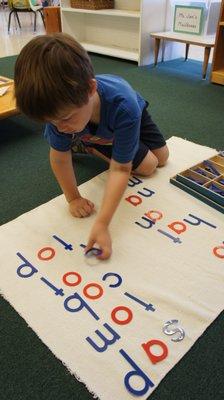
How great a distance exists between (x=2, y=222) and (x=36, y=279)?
26 cm

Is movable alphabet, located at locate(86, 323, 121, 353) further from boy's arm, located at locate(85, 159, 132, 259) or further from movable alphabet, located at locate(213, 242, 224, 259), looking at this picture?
movable alphabet, located at locate(213, 242, 224, 259)

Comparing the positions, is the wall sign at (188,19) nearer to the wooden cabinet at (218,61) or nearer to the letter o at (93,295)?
the wooden cabinet at (218,61)

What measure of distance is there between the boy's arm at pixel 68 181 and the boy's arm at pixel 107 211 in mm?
150

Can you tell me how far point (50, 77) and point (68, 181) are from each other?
16.2 inches

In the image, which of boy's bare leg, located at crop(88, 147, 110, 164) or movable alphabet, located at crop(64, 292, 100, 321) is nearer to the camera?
movable alphabet, located at crop(64, 292, 100, 321)

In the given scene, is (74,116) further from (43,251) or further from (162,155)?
(162,155)

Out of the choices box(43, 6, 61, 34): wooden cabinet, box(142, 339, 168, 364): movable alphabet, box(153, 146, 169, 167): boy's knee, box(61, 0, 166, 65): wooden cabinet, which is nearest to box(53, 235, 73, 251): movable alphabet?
box(142, 339, 168, 364): movable alphabet

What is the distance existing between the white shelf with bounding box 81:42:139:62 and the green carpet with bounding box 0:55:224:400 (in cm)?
5

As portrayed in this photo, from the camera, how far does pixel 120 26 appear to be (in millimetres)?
2701

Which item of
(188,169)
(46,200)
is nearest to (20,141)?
(46,200)

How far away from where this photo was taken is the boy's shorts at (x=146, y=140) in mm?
1080

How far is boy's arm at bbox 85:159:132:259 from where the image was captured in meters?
0.80

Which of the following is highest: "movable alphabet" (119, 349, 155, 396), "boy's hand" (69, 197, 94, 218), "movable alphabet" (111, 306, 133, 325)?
"boy's hand" (69, 197, 94, 218)

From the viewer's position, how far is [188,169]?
108 centimetres
